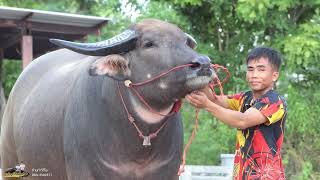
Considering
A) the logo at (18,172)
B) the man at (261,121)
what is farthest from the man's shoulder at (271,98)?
the logo at (18,172)

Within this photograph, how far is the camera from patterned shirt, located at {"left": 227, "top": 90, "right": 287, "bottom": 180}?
3.63 meters

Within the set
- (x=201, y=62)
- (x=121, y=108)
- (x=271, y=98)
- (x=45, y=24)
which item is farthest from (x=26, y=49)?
(x=201, y=62)

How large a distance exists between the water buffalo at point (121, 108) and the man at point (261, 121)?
1.29ft

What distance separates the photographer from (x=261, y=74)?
368cm

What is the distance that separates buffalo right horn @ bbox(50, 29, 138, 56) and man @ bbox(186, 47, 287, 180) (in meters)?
0.57

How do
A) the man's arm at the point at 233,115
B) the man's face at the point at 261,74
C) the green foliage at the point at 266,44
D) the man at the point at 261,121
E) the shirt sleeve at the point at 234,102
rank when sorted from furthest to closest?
1. the green foliage at the point at 266,44
2. the shirt sleeve at the point at 234,102
3. the man's face at the point at 261,74
4. the man at the point at 261,121
5. the man's arm at the point at 233,115

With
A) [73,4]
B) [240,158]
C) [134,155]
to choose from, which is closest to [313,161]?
[240,158]

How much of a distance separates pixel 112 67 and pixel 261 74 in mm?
976

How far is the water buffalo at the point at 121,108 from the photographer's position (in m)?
3.31

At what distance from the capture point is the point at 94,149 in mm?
3615

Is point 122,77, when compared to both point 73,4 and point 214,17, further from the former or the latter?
point 73,4

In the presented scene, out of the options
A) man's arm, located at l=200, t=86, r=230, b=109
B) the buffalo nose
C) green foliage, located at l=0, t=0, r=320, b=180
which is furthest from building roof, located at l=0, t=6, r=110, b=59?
the buffalo nose

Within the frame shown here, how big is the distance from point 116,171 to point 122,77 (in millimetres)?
606

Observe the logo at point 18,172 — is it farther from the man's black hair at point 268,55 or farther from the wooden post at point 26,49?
the wooden post at point 26,49
